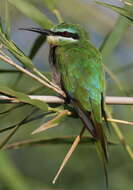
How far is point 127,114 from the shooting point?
2.25 m

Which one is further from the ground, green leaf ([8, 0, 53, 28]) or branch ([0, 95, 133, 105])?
green leaf ([8, 0, 53, 28])

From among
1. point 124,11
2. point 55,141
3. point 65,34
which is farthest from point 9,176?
point 124,11

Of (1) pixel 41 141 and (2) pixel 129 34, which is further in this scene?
(2) pixel 129 34

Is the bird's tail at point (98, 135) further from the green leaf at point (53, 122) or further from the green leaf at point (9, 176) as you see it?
the green leaf at point (9, 176)

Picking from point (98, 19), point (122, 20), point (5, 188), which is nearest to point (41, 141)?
point (5, 188)

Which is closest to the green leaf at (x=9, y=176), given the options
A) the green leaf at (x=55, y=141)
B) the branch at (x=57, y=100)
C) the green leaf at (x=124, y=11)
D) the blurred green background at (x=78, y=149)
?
the blurred green background at (x=78, y=149)

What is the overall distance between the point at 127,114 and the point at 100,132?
0.71m

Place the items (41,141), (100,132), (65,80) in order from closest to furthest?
(100,132) → (41,141) → (65,80)

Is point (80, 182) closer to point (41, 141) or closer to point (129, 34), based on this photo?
point (41, 141)

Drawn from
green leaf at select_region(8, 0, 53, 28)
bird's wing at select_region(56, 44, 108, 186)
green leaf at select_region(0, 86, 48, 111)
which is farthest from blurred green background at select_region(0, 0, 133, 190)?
green leaf at select_region(0, 86, 48, 111)

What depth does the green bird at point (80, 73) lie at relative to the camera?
1.61m

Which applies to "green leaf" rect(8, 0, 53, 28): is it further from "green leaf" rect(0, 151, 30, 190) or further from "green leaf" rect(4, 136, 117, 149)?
"green leaf" rect(0, 151, 30, 190)

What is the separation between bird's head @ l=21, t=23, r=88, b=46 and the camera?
201 centimetres

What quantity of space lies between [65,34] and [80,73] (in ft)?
0.89
